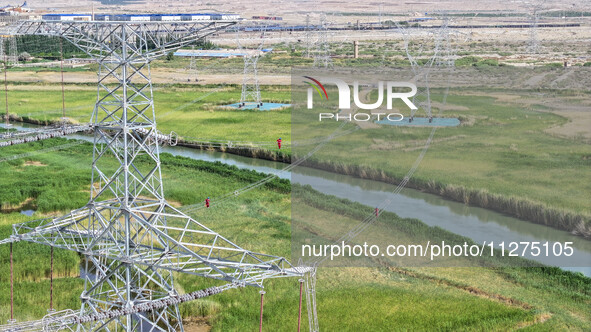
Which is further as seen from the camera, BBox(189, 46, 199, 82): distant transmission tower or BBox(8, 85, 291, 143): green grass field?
BBox(189, 46, 199, 82): distant transmission tower

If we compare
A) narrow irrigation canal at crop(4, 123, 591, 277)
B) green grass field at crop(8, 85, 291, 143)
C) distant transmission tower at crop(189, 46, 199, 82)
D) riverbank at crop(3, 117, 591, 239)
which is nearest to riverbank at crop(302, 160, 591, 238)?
riverbank at crop(3, 117, 591, 239)

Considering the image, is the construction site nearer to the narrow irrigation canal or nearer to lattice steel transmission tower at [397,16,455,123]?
the narrow irrigation canal

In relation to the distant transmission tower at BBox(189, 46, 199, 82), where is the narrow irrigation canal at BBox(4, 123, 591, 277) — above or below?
below

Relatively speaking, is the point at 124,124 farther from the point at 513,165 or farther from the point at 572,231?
the point at 513,165

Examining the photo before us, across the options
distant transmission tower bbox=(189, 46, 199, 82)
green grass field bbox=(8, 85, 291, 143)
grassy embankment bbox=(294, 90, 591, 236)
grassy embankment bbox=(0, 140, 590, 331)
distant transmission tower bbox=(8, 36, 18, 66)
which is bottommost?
grassy embankment bbox=(0, 140, 590, 331)

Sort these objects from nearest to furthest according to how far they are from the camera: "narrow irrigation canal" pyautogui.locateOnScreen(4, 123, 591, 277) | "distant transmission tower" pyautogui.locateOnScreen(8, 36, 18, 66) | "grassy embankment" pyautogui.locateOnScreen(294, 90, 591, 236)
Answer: "narrow irrigation canal" pyautogui.locateOnScreen(4, 123, 591, 277)
"grassy embankment" pyautogui.locateOnScreen(294, 90, 591, 236)
"distant transmission tower" pyautogui.locateOnScreen(8, 36, 18, 66)

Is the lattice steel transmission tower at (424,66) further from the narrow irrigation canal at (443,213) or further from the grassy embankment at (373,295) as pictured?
the grassy embankment at (373,295)

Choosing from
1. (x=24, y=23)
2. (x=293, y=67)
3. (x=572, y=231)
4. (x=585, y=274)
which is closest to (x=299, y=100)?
(x=293, y=67)

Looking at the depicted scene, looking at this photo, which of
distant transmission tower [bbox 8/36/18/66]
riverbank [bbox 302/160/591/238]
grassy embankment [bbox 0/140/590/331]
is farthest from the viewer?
distant transmission tower [bbox 8/36/18/66]
